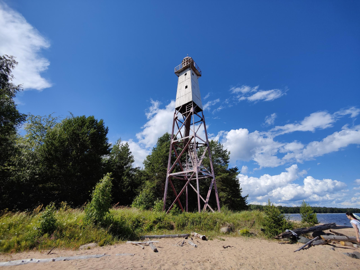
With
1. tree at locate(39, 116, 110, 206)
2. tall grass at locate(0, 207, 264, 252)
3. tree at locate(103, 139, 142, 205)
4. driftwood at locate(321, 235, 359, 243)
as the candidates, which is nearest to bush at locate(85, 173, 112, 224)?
tall grass at locate(0, 207, 264, 252)

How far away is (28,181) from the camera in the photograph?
15477 millimetres

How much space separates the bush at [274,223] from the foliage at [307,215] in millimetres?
4516

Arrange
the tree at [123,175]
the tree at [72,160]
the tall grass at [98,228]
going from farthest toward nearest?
1. the tree at [123,175]
2. the tree at [72,160]
3. the tall grass at [98,228]

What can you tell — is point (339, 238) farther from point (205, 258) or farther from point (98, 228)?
point (98, 228)

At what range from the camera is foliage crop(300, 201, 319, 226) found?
12.5m

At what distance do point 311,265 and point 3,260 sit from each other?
33.6ft

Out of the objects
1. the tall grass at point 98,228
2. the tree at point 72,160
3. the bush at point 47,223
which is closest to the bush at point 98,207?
the tall grass at point 98,228

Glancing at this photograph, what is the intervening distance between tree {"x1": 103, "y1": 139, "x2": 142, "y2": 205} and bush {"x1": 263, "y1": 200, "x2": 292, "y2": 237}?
17269mm

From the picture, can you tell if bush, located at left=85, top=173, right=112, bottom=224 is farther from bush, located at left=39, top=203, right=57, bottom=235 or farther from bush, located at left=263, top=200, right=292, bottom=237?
bush, located at left=263, top=200, right=292, bottom=237

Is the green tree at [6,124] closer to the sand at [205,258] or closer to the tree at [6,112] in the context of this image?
the tree at [6,112]

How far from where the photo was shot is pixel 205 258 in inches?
230

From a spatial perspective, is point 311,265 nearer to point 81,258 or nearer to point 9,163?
point 81,258

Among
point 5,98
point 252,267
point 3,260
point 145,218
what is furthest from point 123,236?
point 5,98

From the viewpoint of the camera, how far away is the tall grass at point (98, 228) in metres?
6.08
